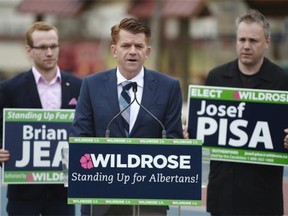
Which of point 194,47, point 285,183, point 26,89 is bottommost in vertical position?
point 285,183

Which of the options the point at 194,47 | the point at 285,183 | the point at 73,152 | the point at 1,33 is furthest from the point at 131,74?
→ the point at 1,33

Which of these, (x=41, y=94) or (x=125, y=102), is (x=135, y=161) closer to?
(x=125, y=102)

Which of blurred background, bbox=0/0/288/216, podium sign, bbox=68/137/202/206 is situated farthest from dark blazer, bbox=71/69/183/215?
blurred background, bbox=0/0/288/216

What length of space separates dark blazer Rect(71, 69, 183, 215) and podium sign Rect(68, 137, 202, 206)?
43cm

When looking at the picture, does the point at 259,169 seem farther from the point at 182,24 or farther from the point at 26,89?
the point at 182,24

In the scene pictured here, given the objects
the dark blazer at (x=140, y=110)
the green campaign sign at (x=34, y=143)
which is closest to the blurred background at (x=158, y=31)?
the green campaign sign at (x=34, y=143)

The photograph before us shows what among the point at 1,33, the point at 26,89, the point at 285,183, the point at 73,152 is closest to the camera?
the point at 73,152

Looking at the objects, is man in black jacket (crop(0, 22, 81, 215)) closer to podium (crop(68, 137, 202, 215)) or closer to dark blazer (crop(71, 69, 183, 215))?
dark blazer (crop(71, 69, 183, 215))

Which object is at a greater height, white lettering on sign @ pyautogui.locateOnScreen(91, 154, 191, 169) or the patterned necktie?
the patterned necktie

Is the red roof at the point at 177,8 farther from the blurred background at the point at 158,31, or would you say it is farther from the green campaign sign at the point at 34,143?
the green campaign sign at the point at 34,143

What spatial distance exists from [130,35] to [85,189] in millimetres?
937

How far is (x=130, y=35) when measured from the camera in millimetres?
5703

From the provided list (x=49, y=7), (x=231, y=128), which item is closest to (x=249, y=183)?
(x=231, y=128)

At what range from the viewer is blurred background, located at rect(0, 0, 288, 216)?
3130cm
